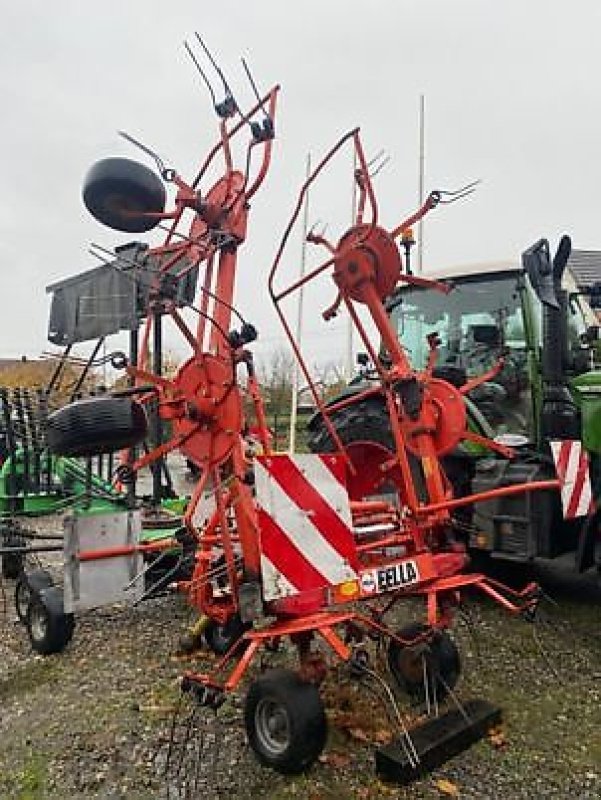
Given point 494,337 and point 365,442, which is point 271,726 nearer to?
point 365,442

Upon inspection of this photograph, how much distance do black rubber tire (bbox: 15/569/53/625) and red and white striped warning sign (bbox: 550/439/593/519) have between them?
9.99ft

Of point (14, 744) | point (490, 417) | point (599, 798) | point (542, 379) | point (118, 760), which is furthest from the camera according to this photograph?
point (490, 417)

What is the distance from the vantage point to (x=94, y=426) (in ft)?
10.3

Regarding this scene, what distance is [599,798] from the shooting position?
273 centimetres

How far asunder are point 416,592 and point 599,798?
98 centimetres

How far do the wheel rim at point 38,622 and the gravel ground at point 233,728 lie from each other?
13 cm

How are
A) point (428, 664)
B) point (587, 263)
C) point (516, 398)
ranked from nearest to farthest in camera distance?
point (428, 664) < point (516, 398) < point (587, 263)

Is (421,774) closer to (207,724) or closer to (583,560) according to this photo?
(207,724)

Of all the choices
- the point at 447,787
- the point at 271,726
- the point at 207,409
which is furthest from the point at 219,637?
the point at 447,787

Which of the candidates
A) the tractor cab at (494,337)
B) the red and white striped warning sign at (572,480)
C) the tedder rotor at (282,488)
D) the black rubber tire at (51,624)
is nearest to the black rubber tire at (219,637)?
the tedder rotor at (282,488)

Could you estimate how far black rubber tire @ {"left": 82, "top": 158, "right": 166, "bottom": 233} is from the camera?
324 cm

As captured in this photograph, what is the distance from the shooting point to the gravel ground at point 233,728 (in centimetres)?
281

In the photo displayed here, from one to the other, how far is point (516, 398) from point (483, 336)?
0.51 m

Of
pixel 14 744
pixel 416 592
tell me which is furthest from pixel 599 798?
pixel 14 744
